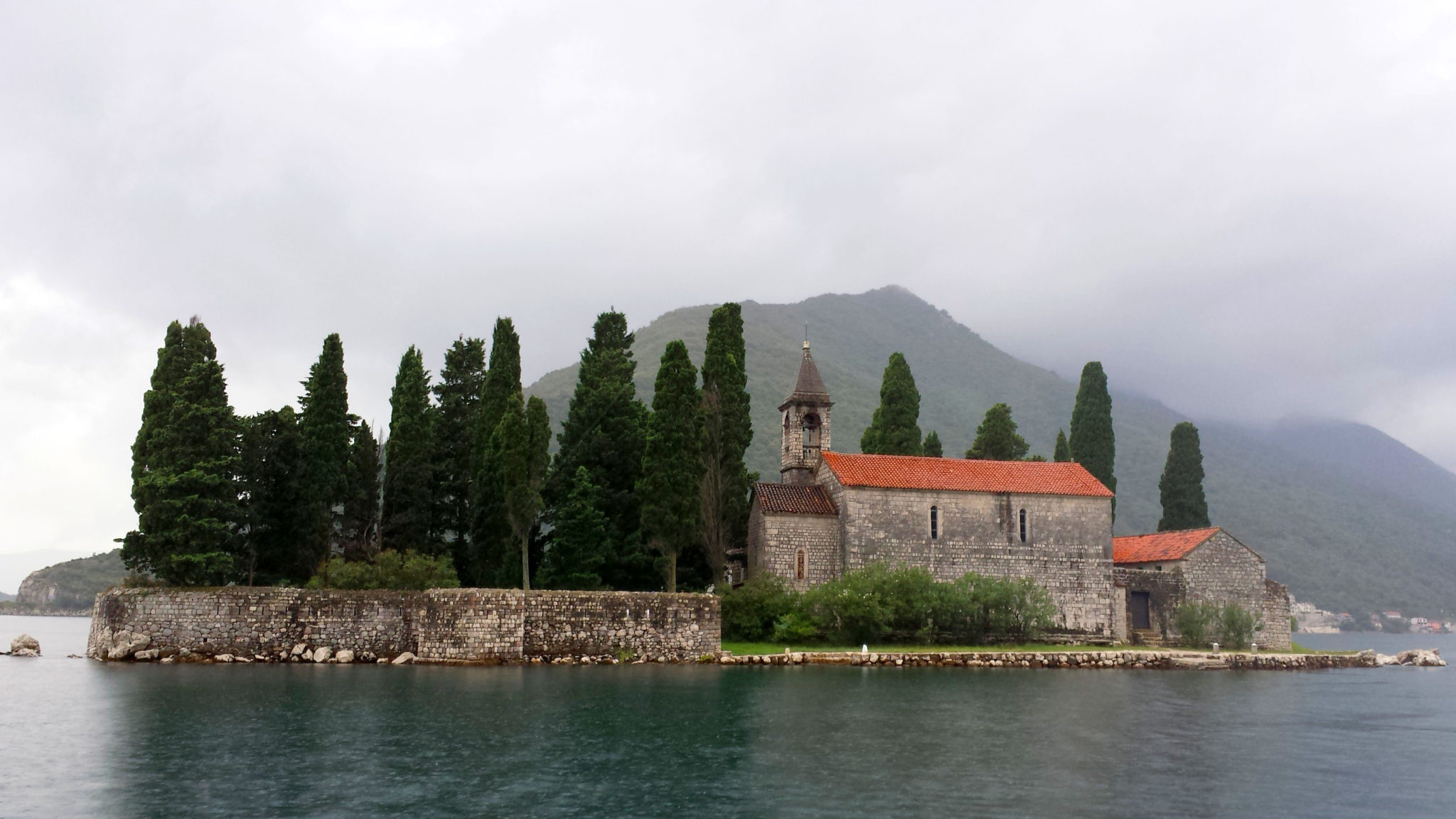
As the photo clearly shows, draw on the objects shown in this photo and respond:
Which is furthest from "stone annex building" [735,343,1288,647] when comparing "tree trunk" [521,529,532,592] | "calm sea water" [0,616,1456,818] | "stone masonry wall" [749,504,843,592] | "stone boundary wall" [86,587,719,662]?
"calm sea water" [0,616,1456,818]

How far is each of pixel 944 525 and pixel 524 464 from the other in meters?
18.2

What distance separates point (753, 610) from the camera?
133 feet

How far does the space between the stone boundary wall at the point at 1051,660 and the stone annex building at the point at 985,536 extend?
3.69 metres

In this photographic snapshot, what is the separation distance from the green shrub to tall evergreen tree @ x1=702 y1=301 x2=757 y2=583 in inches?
94.6

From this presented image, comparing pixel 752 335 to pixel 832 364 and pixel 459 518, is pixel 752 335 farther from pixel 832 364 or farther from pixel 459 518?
pixel 459 518

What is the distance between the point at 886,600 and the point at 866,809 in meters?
26.0

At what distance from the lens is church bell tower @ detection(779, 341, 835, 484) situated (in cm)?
4844

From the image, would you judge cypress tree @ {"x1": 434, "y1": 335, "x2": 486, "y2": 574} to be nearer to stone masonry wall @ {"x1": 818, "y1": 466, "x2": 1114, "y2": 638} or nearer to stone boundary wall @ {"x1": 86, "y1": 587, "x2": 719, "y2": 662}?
stone boundary wall @ {"x1": 86, "y1": 587, "x2": 719, "y2": 662}

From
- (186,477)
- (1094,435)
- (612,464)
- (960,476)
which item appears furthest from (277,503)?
(1094,435)

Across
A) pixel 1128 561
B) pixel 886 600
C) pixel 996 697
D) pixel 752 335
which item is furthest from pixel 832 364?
pixel 996 697

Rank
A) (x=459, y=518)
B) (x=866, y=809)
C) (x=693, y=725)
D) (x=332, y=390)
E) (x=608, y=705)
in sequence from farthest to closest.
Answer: (x=459, y=518) < (x=332, y=390) < (x=608, y=705) < (x=693, y=725) < (x=866, y=809)

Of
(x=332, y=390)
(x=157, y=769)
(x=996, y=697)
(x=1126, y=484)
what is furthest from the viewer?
(x=1126, y=484)

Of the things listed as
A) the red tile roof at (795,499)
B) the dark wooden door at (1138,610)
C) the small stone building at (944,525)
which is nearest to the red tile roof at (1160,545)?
the dark wooden door at (1138,610)

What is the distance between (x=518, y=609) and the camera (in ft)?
116
